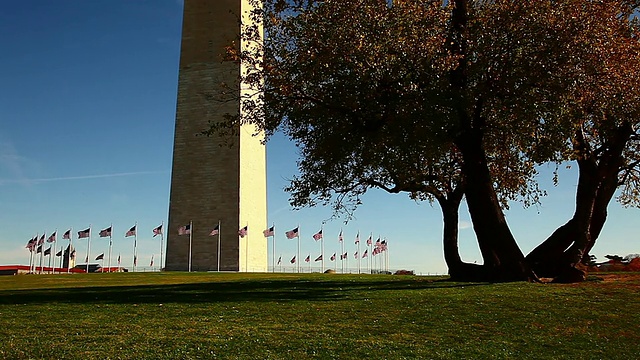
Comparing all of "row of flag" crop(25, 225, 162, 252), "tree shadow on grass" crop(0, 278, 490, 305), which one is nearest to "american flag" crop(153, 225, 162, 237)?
"row of flag" crop(25, 225, 162, 252)

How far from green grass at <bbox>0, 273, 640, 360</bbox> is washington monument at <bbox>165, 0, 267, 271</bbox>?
32.1 m

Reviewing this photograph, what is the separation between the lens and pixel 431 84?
842 inches

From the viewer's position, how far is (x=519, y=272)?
2364cm

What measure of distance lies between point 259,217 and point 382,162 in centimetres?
3641

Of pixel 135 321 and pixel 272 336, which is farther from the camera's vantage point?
pixel 135 321

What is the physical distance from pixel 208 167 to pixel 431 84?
35562 millimetres

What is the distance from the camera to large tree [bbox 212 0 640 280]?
820 inches

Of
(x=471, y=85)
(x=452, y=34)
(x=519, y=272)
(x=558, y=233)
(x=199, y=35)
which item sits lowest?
(x=519, y=272)

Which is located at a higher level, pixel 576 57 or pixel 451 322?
pixel 576 57

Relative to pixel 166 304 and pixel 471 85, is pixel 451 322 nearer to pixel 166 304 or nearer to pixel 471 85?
pixel 166 304

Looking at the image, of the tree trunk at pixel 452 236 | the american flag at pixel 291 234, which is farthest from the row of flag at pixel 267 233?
the tree trunk at pixel 452 236

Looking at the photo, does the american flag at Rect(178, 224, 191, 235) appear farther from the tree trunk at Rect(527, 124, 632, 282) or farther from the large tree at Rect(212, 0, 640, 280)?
the tree trunk at Rect(527, 124, 632, 282)

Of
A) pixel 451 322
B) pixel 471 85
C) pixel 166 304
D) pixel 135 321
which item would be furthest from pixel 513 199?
pixel 135 321

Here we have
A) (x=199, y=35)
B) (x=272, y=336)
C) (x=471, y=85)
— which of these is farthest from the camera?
(x=199, y=35)
